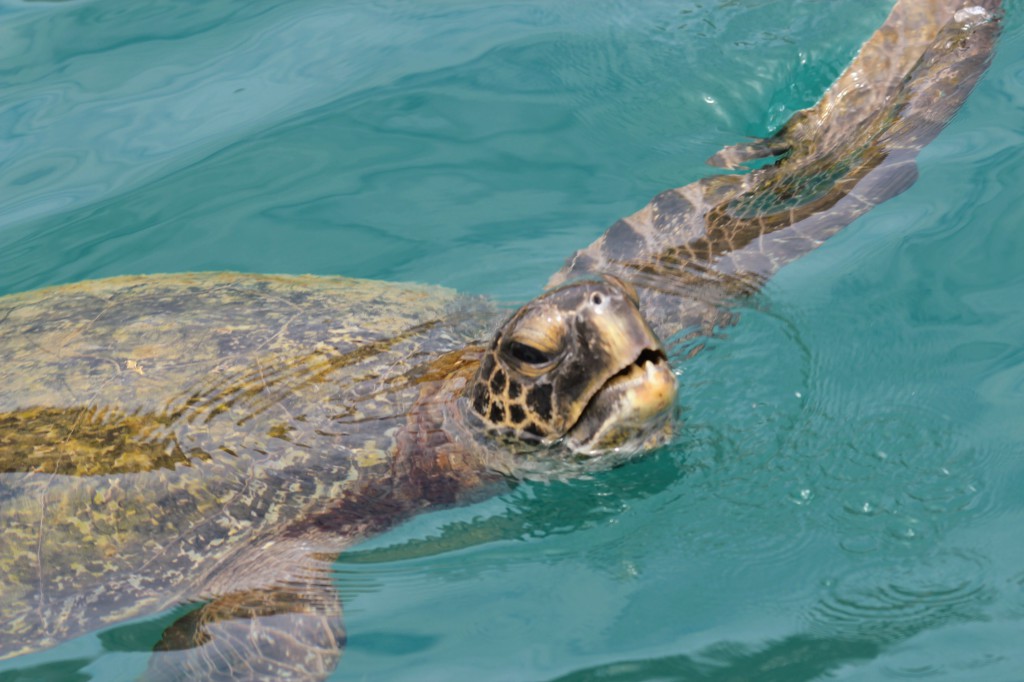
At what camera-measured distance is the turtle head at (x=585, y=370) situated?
3275mm

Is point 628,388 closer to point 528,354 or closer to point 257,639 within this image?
point 528,354

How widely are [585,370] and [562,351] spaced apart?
10 centimetres

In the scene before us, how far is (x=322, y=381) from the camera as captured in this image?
389 centimetres

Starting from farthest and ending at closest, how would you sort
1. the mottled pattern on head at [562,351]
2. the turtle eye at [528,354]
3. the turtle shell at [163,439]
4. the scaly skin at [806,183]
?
the scaly skin at [806,183] → the turtle shell at [163,439] → the turtle eye at [528,354] → the mottled pattern on head at [562,351]

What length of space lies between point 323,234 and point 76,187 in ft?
5.33

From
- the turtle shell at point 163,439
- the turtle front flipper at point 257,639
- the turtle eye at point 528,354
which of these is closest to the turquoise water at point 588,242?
the turtle front flipper at point 257,639

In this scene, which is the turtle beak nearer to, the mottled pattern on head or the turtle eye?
the mottled pattern on head

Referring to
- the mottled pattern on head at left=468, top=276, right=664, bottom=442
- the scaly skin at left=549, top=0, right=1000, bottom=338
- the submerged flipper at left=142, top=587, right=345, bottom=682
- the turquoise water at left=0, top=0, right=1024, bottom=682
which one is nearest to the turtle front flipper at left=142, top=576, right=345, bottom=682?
the submerged flipper at left=142, top=587, right=345, bottom=682

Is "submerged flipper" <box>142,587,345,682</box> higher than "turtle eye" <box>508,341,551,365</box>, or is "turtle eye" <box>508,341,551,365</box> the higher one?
"turtle eye" <box>508,341,551,365</box>

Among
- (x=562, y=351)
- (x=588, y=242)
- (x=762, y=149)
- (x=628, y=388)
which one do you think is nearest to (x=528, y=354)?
(x=562, y=351)

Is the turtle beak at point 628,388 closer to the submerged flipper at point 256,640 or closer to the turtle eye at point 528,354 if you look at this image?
the turtle eye at point 528,354

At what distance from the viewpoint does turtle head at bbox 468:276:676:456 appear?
10.7ft

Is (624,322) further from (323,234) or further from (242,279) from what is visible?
(323,234)

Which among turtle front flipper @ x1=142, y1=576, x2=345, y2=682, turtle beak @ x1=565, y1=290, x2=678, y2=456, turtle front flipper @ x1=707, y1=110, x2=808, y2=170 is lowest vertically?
turtle front flipper @ x1=142, y1=576, x2=345, y2=682
